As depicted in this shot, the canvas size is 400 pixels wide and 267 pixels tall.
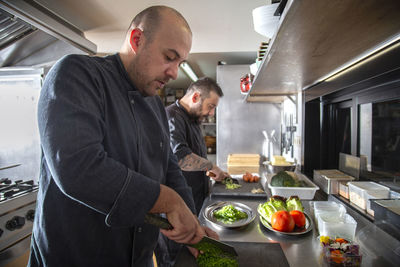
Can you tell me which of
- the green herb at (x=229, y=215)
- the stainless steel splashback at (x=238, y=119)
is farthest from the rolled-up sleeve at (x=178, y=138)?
the stainless steel splashback at (x=238, y=119)

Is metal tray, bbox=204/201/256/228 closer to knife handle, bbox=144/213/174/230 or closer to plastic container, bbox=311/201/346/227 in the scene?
plastic container, bbox=311/201/346/227

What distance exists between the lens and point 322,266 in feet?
2.89

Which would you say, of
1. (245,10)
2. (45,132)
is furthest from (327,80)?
(45,132)

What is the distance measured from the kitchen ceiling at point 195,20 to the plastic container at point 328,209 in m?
1.56

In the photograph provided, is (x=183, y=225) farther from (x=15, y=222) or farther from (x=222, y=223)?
(x=15, y=222)

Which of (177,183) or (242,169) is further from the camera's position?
(242,169)

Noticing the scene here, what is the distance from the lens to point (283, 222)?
1.11 metres

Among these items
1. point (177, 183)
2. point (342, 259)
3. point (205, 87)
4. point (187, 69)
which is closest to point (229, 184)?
point (205, 87)

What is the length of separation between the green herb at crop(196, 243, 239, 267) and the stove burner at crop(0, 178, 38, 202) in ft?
4.11

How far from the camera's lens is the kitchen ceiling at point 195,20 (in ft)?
6.44

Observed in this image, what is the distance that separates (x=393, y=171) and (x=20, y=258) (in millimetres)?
2154

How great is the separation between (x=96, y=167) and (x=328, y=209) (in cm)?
108

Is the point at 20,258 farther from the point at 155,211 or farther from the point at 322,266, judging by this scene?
the point at 322,266

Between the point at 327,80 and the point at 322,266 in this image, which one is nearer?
the point at 322,266
